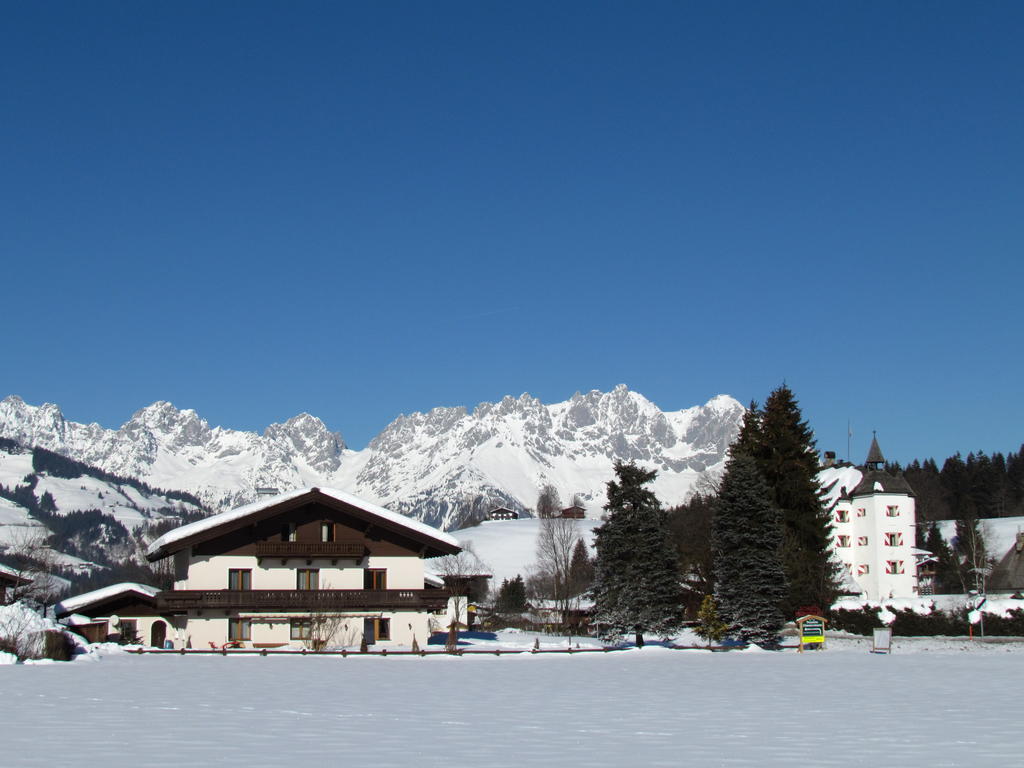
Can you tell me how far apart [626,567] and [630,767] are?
132ft

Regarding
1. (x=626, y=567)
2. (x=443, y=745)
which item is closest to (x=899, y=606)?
(x=626, y=567)

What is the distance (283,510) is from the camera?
5516 centimetres

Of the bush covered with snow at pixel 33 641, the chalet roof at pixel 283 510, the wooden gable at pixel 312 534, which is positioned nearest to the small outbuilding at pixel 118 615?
the chalet roof at pixel 283 510

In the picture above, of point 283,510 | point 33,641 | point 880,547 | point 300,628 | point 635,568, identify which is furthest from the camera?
point 880,547

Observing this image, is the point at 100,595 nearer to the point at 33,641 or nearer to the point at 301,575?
the point at 301,575

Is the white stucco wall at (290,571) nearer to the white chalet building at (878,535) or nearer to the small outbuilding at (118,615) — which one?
the small outbuilding at (118,615)

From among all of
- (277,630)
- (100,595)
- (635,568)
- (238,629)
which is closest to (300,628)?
(277,630)

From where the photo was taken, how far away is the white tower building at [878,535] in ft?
287

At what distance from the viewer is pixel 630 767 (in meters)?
13.9

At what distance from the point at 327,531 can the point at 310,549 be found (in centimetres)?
176

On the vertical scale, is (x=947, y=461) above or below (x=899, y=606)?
above

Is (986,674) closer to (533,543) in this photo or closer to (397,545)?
(397,545)

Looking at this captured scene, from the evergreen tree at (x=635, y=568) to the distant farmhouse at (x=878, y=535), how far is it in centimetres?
3632

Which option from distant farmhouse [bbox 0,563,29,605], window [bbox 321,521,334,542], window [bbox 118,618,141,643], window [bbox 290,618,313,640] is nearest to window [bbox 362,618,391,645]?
window [bbox 290,618,313,640]
